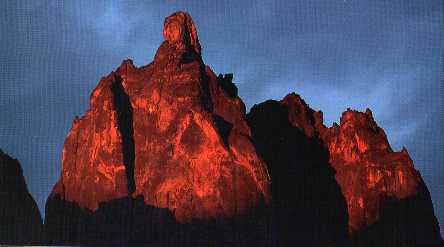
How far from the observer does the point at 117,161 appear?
5684 inches

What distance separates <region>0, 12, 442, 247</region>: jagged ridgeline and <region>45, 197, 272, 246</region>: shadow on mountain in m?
0.23

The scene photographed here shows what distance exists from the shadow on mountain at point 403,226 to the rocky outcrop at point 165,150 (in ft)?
151

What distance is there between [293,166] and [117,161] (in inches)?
1846

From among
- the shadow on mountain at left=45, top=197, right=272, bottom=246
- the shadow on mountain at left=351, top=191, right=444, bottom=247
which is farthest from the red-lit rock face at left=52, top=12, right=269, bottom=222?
the shadow on mountain at left=351, top=191, right=444, bottom=247

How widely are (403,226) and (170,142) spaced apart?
209 feet

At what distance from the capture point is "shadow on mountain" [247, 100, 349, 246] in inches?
6457

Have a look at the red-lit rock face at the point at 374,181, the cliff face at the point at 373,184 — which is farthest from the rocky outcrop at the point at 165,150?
the red-lit rock face at the point at 374,181

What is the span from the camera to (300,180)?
16925 cm

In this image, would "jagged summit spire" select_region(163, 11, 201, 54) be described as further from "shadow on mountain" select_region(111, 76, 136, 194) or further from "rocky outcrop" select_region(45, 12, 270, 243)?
"shadow on mountain" select_region(111, 76, 136, 194)

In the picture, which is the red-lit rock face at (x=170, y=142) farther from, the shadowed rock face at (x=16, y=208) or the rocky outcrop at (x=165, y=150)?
the shadowed rock face at (x=16, y=208)

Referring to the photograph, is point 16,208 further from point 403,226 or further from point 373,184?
point 403,226

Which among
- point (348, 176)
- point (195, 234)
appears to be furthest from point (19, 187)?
point (348, 176)

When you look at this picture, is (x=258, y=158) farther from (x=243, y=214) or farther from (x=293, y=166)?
(x=293, y=166)

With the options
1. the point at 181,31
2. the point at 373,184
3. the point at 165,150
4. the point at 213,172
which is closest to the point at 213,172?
the point at 213,172
